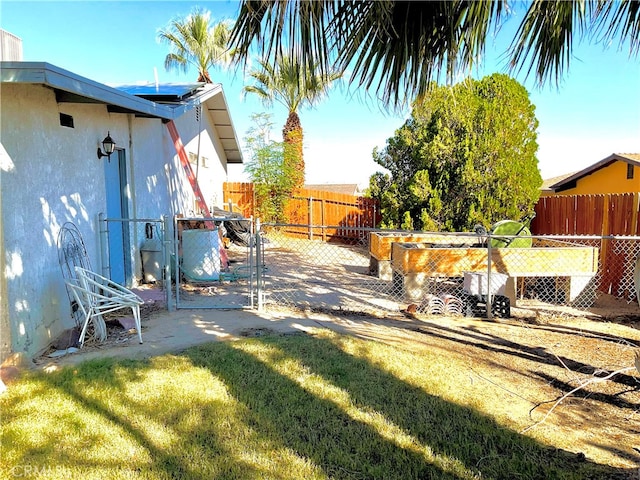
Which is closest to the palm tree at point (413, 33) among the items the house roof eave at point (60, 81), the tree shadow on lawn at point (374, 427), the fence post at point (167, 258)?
the tree shadow on lawn at point (374, 427)

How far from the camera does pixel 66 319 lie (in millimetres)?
5777

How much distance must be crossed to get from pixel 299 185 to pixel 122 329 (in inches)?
565

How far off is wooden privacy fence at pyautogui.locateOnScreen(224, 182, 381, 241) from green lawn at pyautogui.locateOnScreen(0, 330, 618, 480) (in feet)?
44.7

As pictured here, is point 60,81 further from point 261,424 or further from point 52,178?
point 261,424

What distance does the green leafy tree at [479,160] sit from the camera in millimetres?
13000

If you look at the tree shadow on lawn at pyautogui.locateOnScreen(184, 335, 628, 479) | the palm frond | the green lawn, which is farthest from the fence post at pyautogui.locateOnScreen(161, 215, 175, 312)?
the palm frond

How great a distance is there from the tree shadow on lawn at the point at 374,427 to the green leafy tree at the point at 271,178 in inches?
572

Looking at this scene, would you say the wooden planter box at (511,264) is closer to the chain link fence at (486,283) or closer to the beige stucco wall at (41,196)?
the chain link fence at (486,283)

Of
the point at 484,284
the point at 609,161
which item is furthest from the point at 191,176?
the point at 609,161

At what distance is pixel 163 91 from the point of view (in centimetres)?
1102

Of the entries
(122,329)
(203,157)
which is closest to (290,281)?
(122,329)

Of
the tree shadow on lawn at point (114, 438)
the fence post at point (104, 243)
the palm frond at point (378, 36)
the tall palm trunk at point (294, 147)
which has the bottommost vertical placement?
the tree shadow on lawn at point (114, 438)

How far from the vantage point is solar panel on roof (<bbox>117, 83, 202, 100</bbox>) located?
10.6m

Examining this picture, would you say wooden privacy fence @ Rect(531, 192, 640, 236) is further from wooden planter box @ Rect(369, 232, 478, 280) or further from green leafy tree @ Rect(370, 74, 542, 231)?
wooden planter box @ Rect(369, 232, 478, 280)
